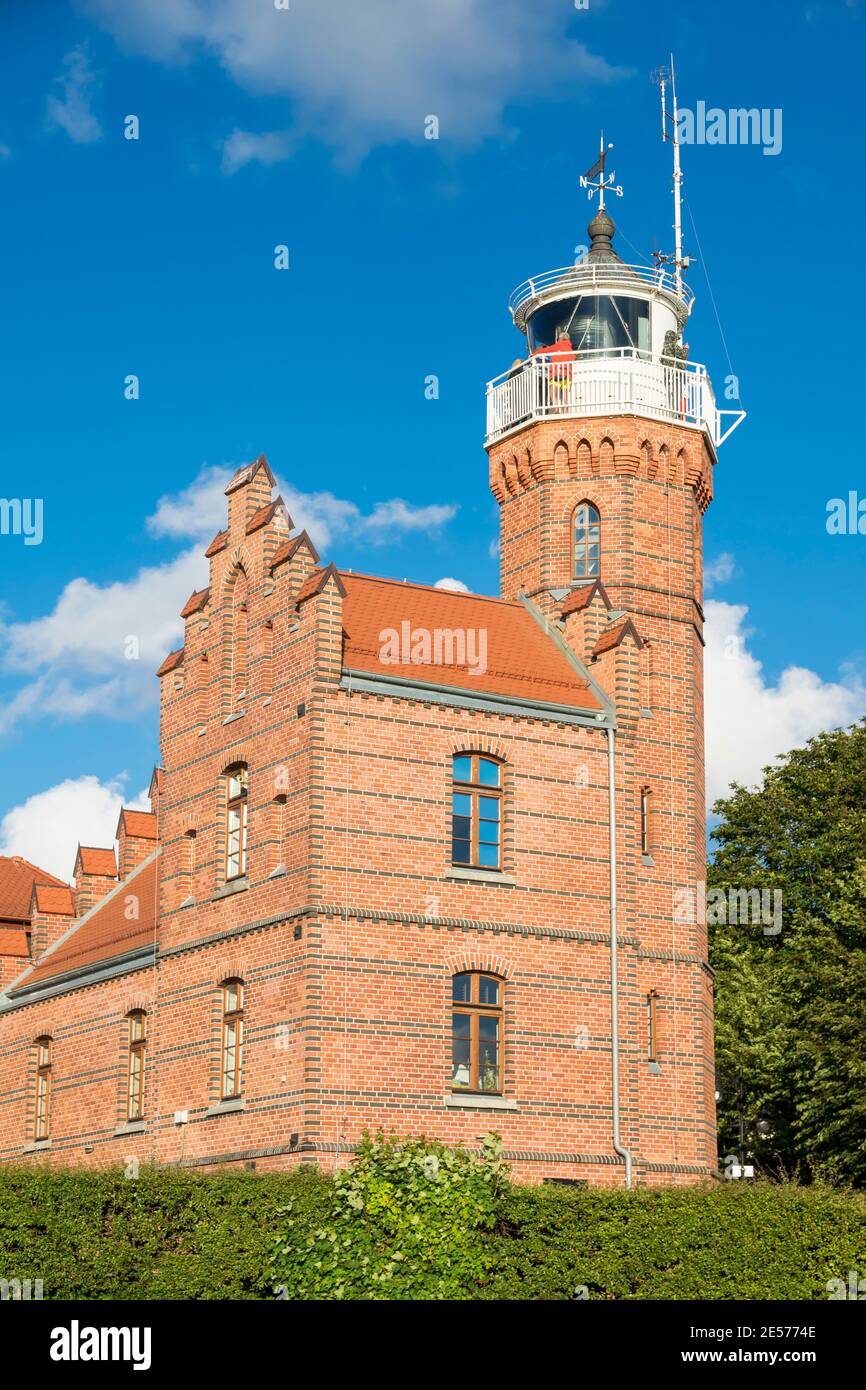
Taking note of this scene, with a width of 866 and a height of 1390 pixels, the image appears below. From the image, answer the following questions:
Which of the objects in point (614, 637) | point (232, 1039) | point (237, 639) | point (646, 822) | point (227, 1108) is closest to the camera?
point (227, 1108)

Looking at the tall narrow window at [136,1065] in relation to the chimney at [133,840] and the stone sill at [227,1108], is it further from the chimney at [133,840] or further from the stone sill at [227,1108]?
the chimney at [133,840]

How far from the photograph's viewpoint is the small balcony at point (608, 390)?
38.7 metres

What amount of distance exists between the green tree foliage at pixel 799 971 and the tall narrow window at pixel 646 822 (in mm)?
6456

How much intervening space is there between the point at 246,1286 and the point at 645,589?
58.5 ft

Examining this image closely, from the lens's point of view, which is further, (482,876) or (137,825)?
(137,825)

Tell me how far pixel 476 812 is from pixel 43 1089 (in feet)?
46.3

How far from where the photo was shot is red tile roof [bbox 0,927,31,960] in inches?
1736

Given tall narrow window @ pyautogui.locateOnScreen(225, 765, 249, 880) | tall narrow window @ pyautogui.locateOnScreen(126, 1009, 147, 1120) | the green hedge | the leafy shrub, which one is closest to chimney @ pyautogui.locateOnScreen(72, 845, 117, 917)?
tall narrow window @ pyautogui.locateOnScreen(126, 1009, 147, 1120)

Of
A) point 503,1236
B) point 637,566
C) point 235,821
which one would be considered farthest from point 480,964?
point 637,566

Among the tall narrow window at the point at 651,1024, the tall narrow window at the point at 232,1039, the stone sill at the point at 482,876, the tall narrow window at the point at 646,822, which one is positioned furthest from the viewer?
the tall narrow window at the point at 646,822

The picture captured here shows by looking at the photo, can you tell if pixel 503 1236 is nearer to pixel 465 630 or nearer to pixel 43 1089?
pixel 465 630

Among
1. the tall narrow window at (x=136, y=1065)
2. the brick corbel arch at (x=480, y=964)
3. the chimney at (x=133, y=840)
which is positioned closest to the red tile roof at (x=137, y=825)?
the chimney at (x=133, y=840)

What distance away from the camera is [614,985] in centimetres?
3253

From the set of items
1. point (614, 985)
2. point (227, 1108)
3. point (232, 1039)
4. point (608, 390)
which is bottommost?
point (227, 1108)
